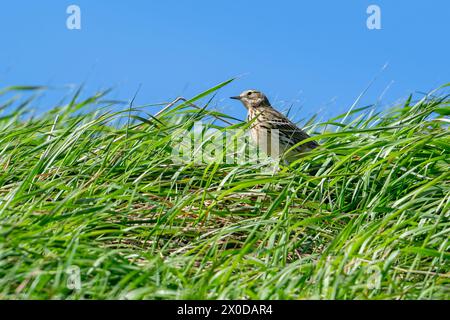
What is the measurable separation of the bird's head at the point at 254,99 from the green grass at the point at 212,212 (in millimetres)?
659

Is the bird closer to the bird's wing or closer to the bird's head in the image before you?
the bird's wing

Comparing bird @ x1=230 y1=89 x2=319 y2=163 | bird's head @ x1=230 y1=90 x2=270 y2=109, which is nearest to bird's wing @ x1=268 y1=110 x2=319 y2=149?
bird @ x1=230 y1=89 x2=319 y2=163

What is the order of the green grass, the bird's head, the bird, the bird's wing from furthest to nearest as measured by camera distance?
the bird's head → the bird's wing → the bird → the green grass

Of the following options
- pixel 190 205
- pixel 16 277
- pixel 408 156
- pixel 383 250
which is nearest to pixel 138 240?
pixel 190 205

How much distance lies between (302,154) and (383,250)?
186 centimetres

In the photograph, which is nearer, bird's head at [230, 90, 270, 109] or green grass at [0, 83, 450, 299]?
green grass at [0, 83, 450, 299]

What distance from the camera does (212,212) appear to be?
704cm

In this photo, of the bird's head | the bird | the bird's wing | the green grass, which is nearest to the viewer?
the green grass

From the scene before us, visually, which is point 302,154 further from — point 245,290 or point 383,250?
point 245,290

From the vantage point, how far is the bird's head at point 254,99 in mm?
9258

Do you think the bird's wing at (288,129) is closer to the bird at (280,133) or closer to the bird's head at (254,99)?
the bird at (280,133)

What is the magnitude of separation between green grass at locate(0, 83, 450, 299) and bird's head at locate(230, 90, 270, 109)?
66 cm

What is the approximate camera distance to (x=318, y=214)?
7.08 meters

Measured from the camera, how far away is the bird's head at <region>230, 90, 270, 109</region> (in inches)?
364
